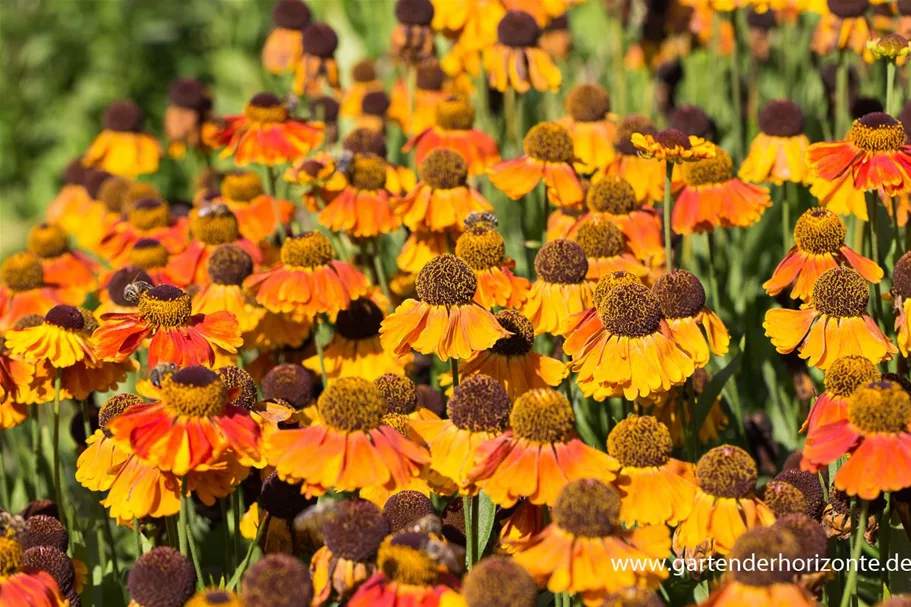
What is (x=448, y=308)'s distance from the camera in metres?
2.53

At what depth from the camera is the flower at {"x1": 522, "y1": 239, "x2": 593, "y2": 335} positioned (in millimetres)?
2891

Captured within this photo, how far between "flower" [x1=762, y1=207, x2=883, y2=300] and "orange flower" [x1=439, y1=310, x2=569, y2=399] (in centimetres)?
52

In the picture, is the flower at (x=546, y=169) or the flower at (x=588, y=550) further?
the flower at (x=546, y=169)

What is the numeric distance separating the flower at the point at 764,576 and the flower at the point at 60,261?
247cm

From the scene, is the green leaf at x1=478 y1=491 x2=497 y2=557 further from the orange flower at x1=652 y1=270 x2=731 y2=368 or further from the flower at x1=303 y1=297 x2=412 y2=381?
the flower at x1=303 y1=297 x2=412 y2=381

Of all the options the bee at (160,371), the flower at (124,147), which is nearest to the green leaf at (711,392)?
the bee at (160,371)

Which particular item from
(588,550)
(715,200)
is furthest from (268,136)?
(588,550)

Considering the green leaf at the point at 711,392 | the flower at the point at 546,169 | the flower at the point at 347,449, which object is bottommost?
the green leaf at the point at 711,392

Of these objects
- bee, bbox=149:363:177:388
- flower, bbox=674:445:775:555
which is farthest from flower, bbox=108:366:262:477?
flower, bbox=674:445:775:555

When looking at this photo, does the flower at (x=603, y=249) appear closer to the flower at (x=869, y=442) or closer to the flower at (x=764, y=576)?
the flower at (x=869, y=442)

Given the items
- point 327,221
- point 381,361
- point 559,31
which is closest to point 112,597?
point 381,361

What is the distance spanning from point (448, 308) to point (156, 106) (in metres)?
5.34

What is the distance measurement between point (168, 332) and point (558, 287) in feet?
2.91

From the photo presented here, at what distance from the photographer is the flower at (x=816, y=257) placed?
272cm
